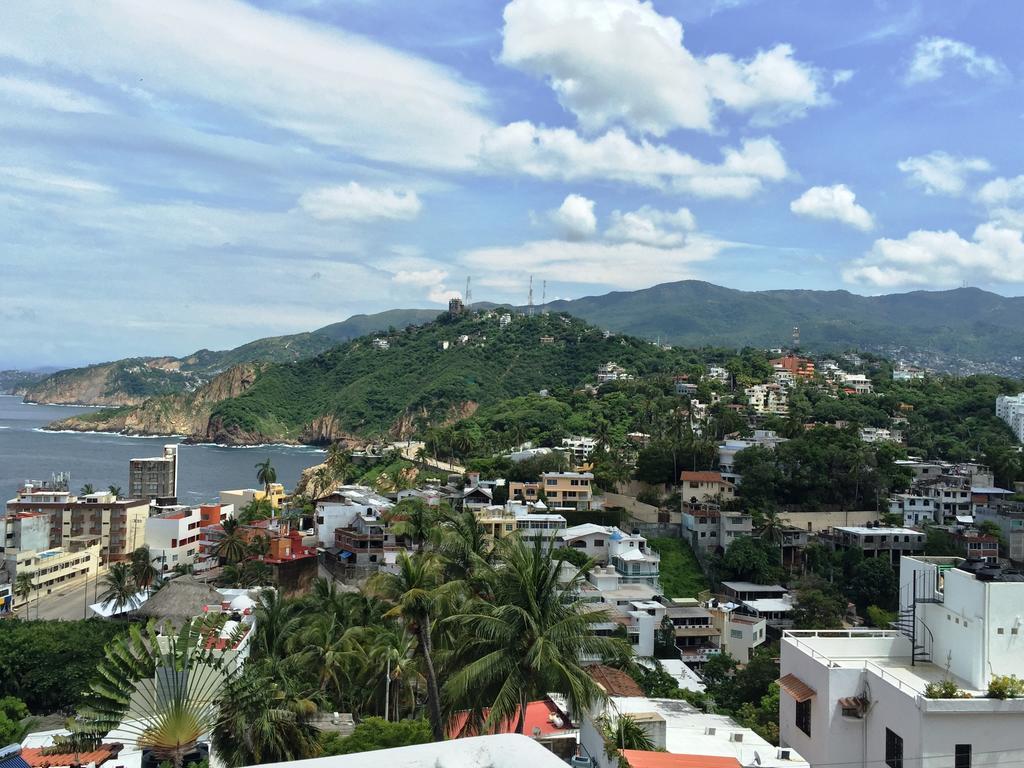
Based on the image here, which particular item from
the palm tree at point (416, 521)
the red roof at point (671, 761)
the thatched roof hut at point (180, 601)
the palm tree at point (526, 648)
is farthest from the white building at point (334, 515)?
the red roof at point (671, 761)

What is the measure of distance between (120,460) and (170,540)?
212 ft

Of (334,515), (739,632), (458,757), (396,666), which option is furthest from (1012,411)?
(458,757)

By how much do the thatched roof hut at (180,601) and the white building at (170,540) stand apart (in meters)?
17.3

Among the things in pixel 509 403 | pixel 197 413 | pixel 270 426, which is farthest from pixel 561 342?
pixel 197 413

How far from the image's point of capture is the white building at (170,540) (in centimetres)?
4341

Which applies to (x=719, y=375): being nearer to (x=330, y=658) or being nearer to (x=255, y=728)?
(x=330, y=658)

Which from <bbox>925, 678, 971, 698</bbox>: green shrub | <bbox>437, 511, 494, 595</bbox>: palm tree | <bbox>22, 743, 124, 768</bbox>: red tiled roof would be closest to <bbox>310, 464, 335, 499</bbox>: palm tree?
<bbox>437, 511, 494, 595</bbox>: palm tree

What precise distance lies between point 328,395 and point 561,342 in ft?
137

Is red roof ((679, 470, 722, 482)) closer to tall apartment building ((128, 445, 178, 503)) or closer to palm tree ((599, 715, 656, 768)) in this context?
palm tree ((599, 715, 656, 768))

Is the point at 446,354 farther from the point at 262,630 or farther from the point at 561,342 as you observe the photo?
the point at 262,630

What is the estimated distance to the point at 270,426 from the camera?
5226 inches

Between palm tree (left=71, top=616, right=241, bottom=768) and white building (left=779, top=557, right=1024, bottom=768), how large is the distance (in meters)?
7.36

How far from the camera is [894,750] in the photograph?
380 inches

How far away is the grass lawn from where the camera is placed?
1521 inches
